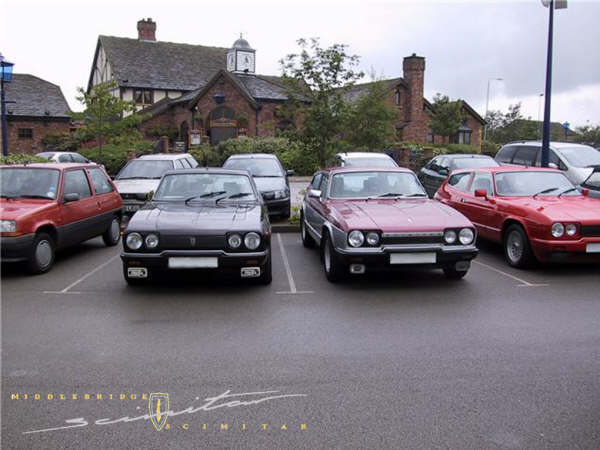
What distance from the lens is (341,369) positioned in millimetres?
4613

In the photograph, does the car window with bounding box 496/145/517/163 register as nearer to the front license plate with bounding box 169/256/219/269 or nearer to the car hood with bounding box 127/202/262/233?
the car hood with bounding box 127/202/262/233

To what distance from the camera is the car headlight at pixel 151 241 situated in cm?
682

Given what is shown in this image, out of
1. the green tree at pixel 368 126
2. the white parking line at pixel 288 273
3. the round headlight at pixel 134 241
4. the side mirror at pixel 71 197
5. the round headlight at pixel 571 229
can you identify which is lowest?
the white parking line at pixel 288 273

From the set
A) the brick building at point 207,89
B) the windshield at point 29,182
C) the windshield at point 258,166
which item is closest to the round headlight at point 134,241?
the windshield at point 29,182

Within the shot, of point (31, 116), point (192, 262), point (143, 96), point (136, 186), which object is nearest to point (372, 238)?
point (192, 262)

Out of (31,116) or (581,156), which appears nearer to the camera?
(581,156)

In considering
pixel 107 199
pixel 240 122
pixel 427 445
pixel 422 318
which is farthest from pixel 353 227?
pixel 240 122

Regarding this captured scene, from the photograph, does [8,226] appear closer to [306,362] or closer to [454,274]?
[306,362]

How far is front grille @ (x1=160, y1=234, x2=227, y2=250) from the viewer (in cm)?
679

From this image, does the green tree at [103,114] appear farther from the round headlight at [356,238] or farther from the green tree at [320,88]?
the round headlight at [356,238]

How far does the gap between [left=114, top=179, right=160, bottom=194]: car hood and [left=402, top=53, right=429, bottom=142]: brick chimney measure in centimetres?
3555

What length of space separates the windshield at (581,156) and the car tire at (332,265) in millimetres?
10359

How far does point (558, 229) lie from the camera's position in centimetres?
794

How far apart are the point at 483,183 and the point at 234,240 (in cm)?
534
